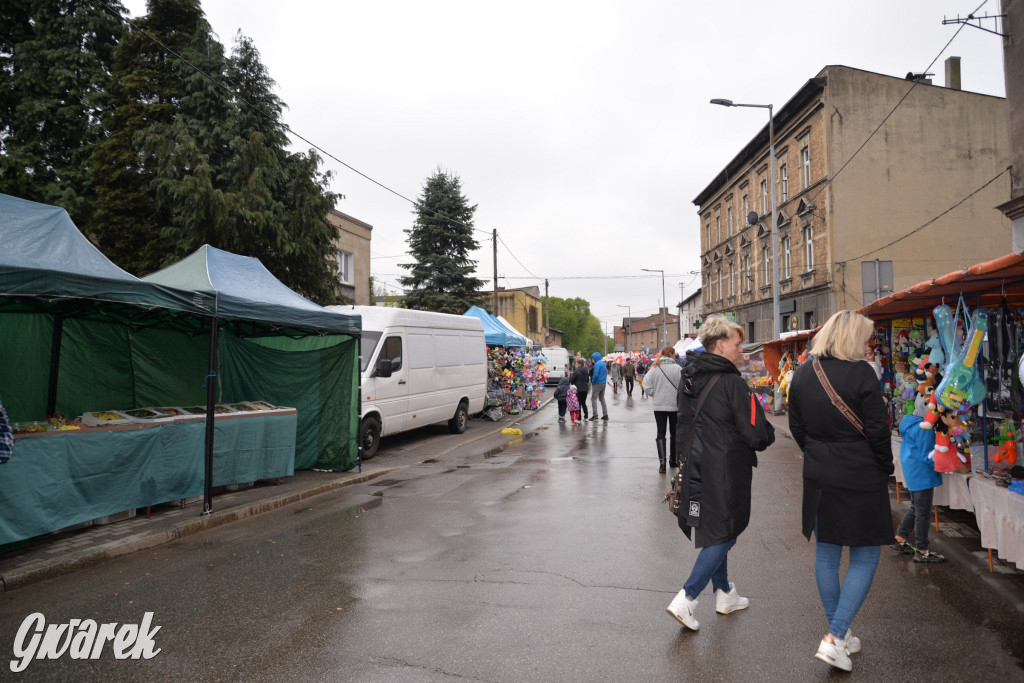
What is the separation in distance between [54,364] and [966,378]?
9.20m

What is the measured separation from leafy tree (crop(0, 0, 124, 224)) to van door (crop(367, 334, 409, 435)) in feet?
33.9

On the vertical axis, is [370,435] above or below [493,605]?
above

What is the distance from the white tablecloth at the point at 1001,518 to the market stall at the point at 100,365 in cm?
718

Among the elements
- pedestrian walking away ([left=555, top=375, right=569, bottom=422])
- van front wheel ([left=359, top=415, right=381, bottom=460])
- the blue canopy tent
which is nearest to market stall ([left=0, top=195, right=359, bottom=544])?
van front wheel ([left=359, top=415, right=381, bottom=460])

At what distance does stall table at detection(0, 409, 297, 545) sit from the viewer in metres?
5.59

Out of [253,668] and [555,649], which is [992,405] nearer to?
[555,649]

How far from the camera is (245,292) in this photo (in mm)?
8031

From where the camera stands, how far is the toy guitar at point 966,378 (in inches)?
211

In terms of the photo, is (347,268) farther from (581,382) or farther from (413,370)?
(413,370)

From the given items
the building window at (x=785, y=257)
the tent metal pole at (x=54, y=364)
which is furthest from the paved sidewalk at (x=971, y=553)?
the building window at (x=785, y=257)

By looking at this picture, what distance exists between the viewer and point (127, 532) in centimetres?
626

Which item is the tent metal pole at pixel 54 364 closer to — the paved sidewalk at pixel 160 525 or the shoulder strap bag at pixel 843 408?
the paved sidewalk at pixel 160 525

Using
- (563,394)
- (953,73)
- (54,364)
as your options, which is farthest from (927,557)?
(953,73)

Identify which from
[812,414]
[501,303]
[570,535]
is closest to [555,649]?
[812,414]
